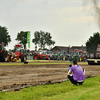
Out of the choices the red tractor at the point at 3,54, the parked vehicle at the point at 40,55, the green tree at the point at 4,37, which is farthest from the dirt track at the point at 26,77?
the green tree at the point at 4,37

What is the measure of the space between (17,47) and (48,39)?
297ft

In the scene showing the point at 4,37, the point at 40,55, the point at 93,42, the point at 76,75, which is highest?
the point at 4,37

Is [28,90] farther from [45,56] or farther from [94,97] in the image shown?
[45,56]

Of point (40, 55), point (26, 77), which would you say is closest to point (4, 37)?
point (40, 55)

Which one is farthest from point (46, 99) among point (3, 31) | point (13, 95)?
point (3, 31)

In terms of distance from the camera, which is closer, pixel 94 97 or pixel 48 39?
pixel 94 97

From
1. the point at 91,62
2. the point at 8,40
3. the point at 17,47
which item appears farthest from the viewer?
the point at 8,40

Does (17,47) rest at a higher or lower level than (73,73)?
higher

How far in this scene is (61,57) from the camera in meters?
54.5

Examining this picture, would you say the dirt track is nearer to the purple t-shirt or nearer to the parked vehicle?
the purple t-shirt

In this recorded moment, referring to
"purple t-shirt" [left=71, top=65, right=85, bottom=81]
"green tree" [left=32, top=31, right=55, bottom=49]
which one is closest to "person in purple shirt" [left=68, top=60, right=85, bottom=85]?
"purple t-shirt" [left=71, top=65, right=85, bottom=81]

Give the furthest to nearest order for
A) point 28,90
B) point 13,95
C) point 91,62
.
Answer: point 91,62
point 28,90
point 13,95

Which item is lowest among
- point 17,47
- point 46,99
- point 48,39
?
point 46,99

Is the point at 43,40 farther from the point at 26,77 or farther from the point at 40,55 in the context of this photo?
the point at 26,77
